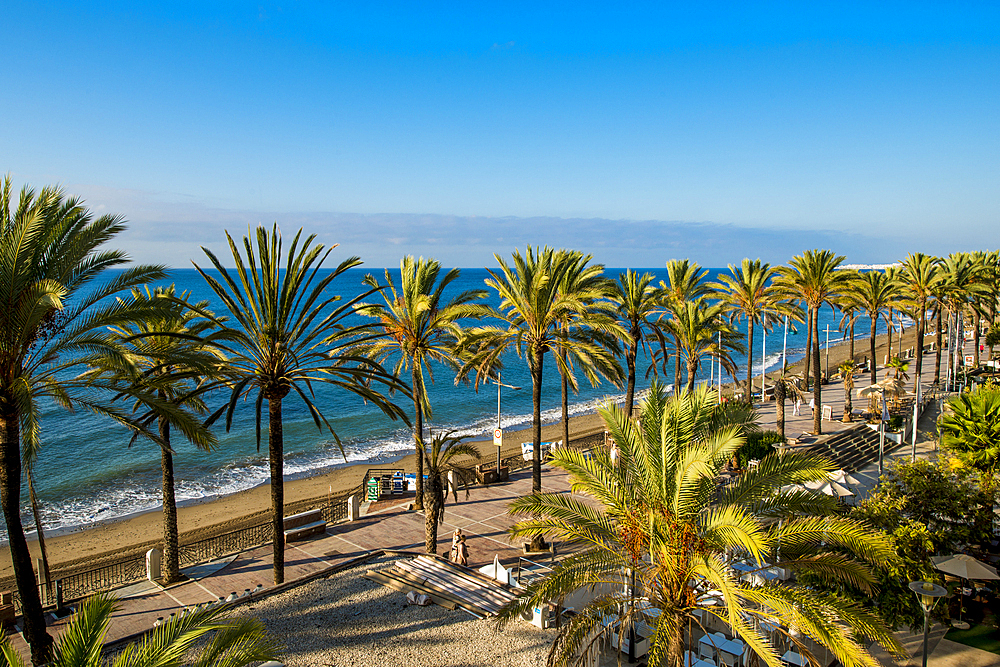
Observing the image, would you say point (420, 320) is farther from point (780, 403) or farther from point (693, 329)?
point (780, 403)

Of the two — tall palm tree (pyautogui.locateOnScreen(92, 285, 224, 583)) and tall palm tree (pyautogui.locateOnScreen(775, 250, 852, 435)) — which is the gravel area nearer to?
tall palm tree (pyautogui.locateOnScreen(92, 285, 224, 583))

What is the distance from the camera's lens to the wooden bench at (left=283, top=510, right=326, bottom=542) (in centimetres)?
1991

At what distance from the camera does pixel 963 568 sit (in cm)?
1243

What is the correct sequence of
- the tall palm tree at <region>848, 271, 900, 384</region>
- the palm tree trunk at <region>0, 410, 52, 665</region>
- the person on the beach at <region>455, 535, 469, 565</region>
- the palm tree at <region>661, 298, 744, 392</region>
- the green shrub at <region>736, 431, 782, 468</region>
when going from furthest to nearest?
the tall palm tree at <region>848, 271, 900, 384</region>
the palm tree at <region>661, 298, 744, 392</region>
the green shrub at <region>736, 431, 782, 468</region>
the person on the beach at <region>455, 535, 469, 565</region>
the palm tree trunk at <region>0, 410, 52, 665</region>

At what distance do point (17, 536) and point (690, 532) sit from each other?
12434 mm

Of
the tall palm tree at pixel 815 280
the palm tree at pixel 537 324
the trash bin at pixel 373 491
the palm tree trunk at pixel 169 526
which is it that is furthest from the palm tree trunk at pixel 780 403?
the palm tree trunk at pixel 169 526

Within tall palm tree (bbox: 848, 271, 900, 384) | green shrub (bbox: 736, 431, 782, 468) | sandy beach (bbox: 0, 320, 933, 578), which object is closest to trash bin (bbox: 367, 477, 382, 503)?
sandy beach (bbox: 0, 320, 933, 578)

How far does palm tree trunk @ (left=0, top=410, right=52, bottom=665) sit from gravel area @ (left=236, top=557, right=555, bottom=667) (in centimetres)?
396

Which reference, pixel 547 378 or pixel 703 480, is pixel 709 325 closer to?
pixel 703 480

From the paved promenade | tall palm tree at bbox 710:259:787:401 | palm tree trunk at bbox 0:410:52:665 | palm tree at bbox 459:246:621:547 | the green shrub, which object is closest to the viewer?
palm tree trunk at bbox 0:410:52:665

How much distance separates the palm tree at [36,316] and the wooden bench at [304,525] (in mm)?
8003

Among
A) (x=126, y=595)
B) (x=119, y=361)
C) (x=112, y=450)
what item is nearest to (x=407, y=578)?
(x=126, y=595)

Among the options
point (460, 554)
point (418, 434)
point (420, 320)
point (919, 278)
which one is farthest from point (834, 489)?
point (919, 278)

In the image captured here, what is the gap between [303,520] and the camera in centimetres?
2061
